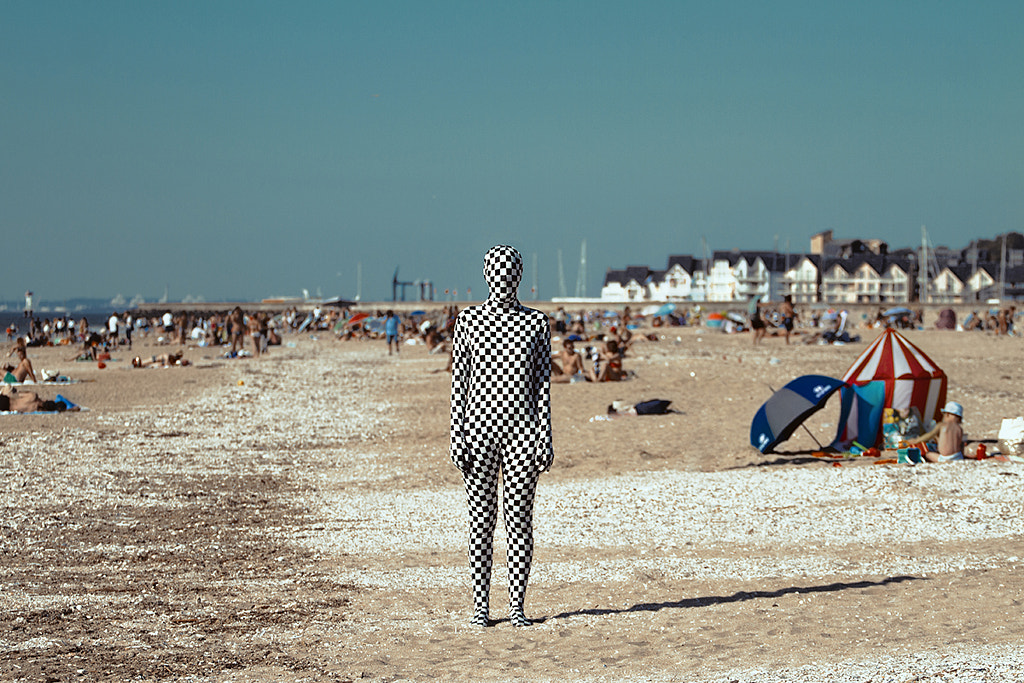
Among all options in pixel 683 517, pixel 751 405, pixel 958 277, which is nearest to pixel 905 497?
pixel 683 517

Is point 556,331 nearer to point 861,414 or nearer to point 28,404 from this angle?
point 28,404

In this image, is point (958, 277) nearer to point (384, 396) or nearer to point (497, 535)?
point (384, 396)

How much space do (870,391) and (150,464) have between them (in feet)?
29.1

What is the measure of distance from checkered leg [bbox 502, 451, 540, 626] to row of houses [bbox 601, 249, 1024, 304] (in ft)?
346

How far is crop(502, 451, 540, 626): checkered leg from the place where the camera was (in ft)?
17.8

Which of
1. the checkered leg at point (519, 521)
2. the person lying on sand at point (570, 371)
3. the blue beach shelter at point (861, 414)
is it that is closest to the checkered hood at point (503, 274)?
the checkered leg at point (519, 521)

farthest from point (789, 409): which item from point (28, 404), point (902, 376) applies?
point (28, 404)

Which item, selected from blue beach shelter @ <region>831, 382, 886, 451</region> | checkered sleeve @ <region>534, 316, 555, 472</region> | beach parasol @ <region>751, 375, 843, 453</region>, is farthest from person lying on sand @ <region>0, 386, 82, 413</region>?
checkered sleeve @ <region>534, 316, 555, 472</region>

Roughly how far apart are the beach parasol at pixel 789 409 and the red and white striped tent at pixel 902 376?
54 cm

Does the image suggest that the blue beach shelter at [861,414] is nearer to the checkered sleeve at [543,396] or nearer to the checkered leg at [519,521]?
the checkered leg at [519,521]

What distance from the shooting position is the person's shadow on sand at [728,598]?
6.27 metres

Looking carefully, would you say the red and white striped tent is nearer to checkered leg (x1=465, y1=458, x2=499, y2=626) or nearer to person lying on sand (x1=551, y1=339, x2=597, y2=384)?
checkered leg (x1=465, y1=458, x2=499, y2=626)

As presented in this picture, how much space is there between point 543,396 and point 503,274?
2.27ft

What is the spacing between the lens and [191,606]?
21.5 ft
